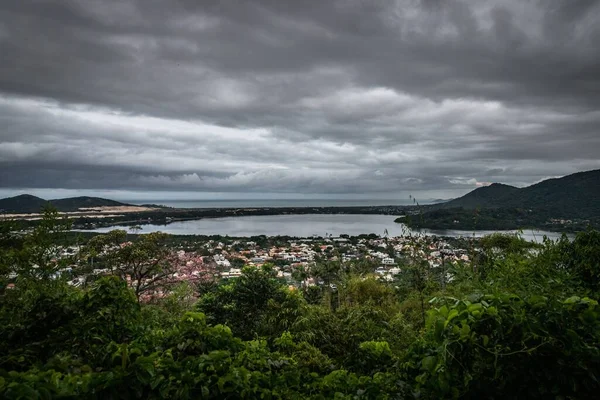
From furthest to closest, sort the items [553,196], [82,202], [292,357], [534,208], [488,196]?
[82,202] < [488,196] < [553,196] < [534,208] < [292,357]

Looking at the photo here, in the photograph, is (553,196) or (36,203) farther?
(553,196)

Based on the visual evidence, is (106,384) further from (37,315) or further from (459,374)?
(459,374)

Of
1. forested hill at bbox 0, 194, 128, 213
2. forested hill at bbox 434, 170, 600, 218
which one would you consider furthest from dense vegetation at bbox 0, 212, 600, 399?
forested hill at bbox 434, 170, 600, 218

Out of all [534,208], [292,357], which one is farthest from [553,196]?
[292,357]

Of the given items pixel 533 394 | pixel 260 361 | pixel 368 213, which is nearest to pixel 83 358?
pixel 260 361

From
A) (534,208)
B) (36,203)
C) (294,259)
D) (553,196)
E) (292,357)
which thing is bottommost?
(294,259)

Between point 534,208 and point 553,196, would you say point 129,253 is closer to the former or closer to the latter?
point 534,208

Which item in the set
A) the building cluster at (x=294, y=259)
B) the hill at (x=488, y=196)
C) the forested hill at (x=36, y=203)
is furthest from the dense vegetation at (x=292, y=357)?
the hill at (x=488, y=196)
